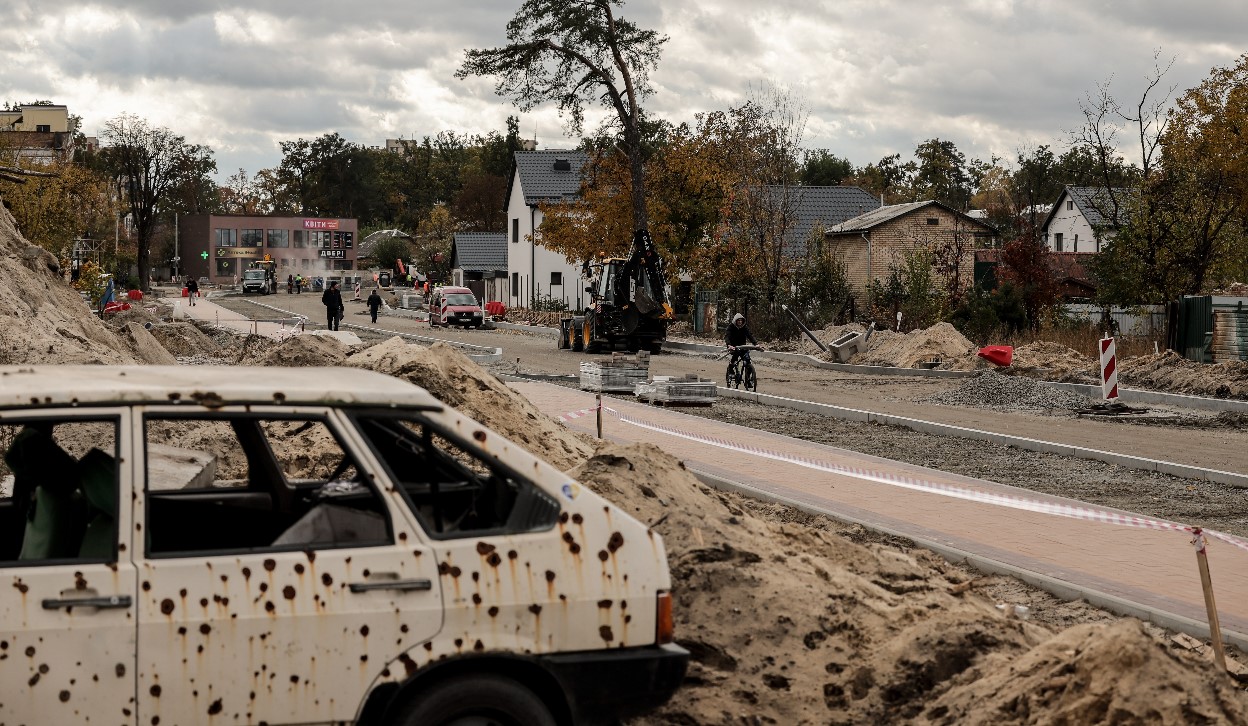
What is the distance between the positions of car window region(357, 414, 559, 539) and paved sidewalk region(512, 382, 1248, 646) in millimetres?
4749

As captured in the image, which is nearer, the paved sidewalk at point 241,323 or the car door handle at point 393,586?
the car door handle at point 393,586

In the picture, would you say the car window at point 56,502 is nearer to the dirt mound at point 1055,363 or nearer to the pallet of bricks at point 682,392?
the pallet of bricks at point 682,392

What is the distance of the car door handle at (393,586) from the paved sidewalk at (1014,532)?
512 centimetres

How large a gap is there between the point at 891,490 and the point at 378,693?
9119 millimetres

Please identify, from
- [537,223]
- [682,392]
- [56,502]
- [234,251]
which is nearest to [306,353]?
[682,392]

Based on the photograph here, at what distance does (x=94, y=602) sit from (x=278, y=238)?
473 ft

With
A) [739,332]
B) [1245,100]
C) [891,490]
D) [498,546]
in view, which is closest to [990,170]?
[1245,100]

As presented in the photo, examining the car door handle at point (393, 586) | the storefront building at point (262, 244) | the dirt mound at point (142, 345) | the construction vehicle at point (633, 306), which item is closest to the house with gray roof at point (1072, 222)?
the construction vehicle at point (633, 306)

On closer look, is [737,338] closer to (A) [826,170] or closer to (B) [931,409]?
(B) [931,409]

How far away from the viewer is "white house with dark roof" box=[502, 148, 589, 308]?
7294 cm

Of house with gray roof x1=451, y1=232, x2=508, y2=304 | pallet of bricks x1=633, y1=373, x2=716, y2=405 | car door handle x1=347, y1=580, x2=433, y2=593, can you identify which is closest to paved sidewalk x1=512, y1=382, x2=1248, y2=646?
car door handle x1=347, y1=580, x2=433, y2=593

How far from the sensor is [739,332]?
25312 mm

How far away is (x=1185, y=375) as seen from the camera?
2531cm

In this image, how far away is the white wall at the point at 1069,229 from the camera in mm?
79369
